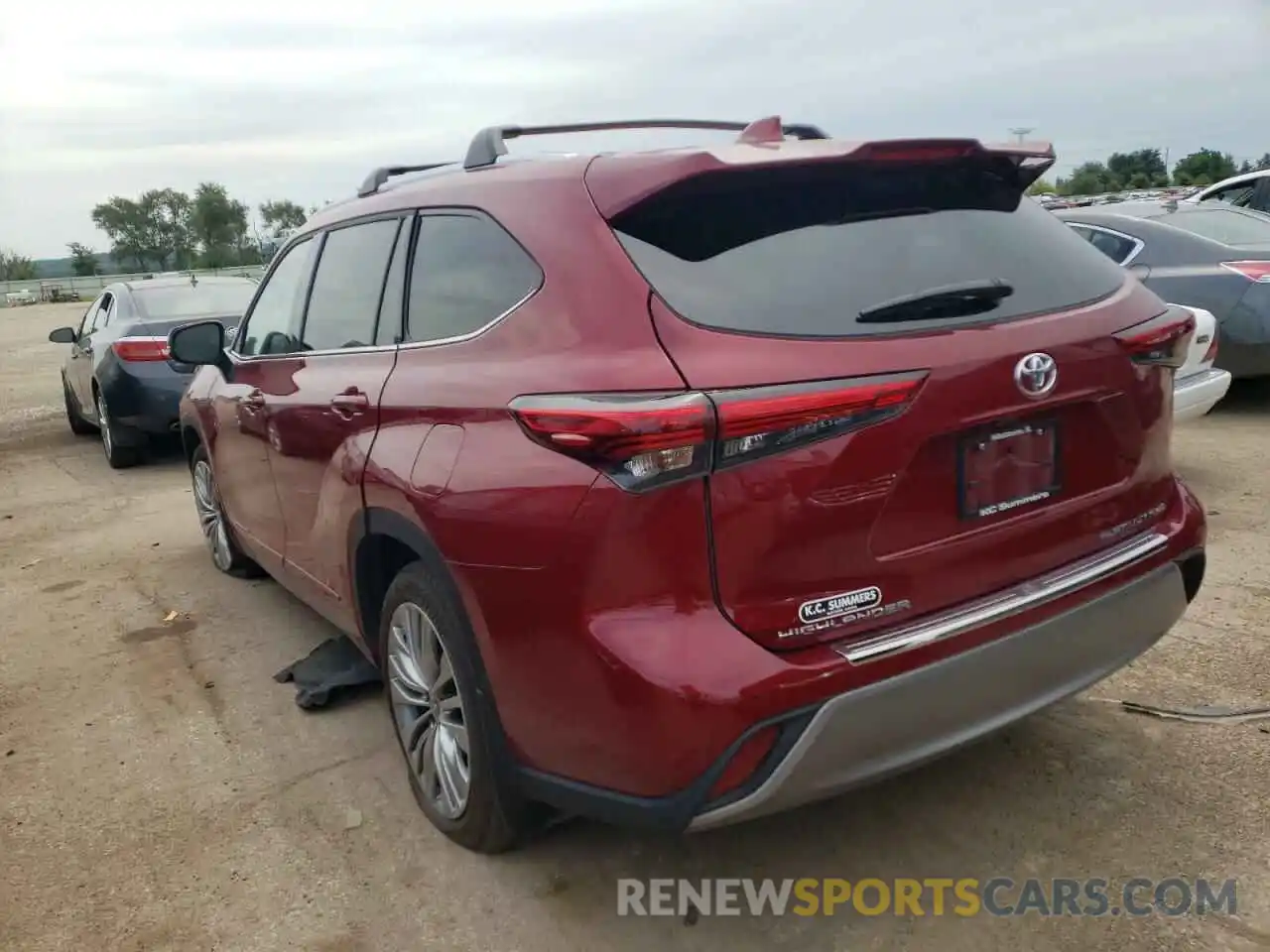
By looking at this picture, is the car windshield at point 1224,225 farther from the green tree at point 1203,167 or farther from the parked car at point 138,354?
the green tree at point 1203,167

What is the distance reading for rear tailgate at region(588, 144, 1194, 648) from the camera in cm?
213

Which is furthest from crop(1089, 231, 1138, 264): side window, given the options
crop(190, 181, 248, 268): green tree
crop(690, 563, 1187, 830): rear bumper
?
crop(190, 181, 248, 268): green tree

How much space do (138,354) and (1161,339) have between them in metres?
7.93

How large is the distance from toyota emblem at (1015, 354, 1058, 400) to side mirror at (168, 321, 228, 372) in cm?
337

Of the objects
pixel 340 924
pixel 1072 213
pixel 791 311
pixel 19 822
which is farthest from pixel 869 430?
pixel 1072 213

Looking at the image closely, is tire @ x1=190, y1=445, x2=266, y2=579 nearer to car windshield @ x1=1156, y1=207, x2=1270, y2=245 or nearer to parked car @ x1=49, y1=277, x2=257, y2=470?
parked car @ x1=49, y1=277, x2=257, y2=470

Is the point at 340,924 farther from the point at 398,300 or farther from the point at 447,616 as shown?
the point at 398,300

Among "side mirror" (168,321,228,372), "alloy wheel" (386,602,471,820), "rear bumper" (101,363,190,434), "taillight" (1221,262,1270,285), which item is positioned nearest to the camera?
"alloy wheel" (386,602,471,820)

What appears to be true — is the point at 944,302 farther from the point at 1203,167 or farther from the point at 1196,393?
the point at 1203,167

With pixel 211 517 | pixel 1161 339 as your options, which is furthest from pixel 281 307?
A: pixel 1161 339

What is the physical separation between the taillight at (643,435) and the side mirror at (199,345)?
287 cm

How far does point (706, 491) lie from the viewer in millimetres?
2098

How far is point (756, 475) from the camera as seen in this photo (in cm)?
210

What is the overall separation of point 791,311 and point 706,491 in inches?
17.7
